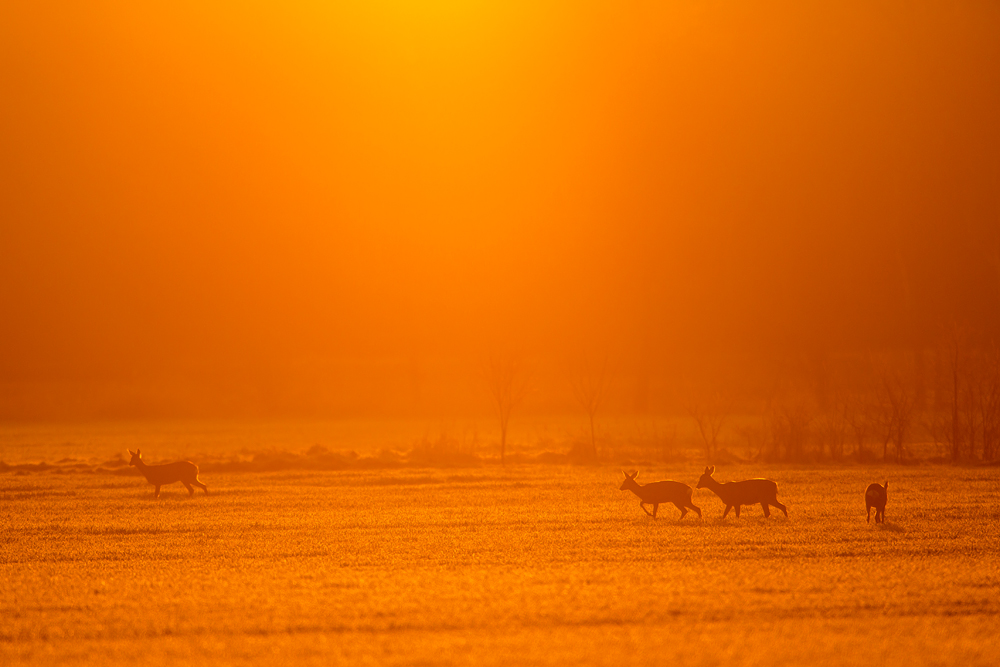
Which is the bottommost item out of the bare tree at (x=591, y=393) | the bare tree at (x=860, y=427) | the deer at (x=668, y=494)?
the deer at (x=668, y=494)

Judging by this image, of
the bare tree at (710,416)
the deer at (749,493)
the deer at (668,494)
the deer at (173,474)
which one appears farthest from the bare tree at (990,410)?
the deer at (173,474)

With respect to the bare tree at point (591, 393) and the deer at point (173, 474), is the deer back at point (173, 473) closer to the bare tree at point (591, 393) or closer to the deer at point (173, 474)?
the deer at point (173, 474)

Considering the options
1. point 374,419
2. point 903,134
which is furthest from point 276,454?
point 903,134

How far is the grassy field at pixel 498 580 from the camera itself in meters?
11.7

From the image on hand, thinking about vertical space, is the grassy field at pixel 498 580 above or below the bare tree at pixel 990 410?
below

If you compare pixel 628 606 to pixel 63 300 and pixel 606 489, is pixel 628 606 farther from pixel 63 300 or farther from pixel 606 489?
pixel 63 300

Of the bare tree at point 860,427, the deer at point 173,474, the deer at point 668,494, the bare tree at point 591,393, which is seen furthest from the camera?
the bare tree at point 591,393

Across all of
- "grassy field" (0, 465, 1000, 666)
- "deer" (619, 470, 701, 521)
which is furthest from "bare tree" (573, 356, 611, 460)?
"deer" (619, 470, 701, 521)

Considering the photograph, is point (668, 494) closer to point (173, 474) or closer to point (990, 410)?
point (173, 474)

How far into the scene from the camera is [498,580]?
15.6m

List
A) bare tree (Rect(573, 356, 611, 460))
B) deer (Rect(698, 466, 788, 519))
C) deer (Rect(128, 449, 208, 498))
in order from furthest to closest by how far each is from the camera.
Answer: bare tree (Rect(573, 356, 611, 460)) < deer (Rect(128, 449, 208, 498)) < deer (Rect(698, 466, 788, 519))

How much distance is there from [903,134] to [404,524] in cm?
15899

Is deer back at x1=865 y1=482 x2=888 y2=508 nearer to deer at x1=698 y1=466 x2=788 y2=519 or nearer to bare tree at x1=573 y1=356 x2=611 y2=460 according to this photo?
deer at x1=698 y1=466 x2=788 y2=519

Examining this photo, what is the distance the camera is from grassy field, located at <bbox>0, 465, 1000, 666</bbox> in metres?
11.7
